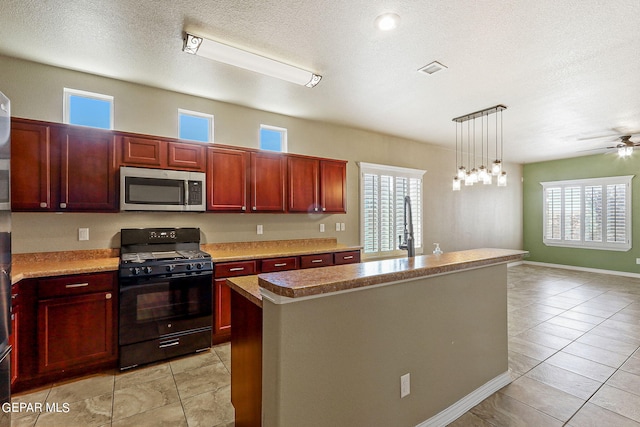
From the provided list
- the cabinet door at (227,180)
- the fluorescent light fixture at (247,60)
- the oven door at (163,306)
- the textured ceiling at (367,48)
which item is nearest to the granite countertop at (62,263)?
the oven door at (163,306)

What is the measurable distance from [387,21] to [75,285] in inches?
132

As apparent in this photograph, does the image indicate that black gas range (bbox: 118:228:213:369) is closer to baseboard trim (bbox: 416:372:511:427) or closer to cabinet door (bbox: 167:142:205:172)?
cabinet door (bbox: 167:142:205:172)

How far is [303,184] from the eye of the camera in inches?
168

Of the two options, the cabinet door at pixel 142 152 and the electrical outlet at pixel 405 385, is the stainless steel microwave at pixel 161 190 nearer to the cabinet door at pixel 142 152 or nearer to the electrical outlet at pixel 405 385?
the cabinet door at pixel 142 152

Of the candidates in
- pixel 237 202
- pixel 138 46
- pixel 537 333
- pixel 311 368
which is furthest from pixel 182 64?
pixel 537 333

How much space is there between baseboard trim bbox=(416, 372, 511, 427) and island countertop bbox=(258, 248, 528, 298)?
0.96 m

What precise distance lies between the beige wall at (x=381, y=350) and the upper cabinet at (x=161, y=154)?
2.49 meters

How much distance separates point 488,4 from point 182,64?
105 inches

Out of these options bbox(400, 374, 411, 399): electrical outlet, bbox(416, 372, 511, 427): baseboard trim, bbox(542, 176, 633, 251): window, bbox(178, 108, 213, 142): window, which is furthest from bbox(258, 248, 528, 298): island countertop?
bbox(542, 176, 633, 251): window

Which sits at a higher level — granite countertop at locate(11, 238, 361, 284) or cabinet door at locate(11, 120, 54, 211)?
cabinet door at locate(11, 120, 54, 211)

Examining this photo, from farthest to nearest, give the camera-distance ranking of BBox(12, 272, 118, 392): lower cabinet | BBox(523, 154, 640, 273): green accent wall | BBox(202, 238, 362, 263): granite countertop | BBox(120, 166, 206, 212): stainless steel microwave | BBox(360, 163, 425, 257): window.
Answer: BBox(523, 154, 640, 273): green accent wall → BBox(360, 163, 425, 257): window → BBox(202, 238, 362, 263): granite countertop → BBox(120, 166, 206, 212): stainless steel microwave → BBox(12, 272, 118, 392): lower cabinet

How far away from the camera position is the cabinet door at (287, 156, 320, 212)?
13.6ft

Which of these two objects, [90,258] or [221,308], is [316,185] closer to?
[221,308]

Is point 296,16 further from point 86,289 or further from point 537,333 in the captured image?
point 537,333
